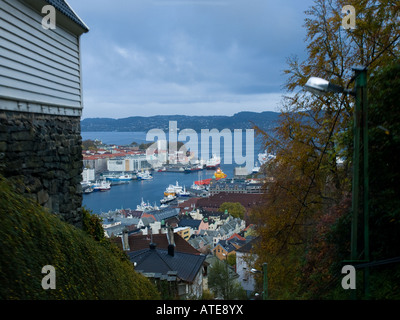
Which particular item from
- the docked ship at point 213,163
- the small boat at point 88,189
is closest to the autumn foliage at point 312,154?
the small boat at point 88,189

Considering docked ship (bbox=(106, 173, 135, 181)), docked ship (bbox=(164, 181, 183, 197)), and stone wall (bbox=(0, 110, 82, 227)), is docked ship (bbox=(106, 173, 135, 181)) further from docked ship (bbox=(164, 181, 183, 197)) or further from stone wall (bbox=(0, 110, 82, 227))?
stone wall (bbox=(0, 110, 82, 227))

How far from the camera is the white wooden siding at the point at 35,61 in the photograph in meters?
5.48

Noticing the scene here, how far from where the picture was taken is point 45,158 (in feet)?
20.9

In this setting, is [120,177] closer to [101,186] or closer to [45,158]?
[101,186]

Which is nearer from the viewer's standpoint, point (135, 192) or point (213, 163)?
point (135, 192)

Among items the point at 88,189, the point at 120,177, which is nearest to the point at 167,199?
the point at 88,189

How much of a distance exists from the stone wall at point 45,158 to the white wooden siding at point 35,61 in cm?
31

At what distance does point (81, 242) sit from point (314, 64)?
7.60 metres

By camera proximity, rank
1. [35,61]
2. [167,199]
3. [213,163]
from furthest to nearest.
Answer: [213,163], [167,199], [35,61]

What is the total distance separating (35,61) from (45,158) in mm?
1719

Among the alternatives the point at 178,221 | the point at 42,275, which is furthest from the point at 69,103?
the point at 178,221

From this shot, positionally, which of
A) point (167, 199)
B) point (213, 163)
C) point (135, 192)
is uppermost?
point (213, 163)

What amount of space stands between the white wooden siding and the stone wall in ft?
1.00

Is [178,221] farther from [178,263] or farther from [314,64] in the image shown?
[314,64]
